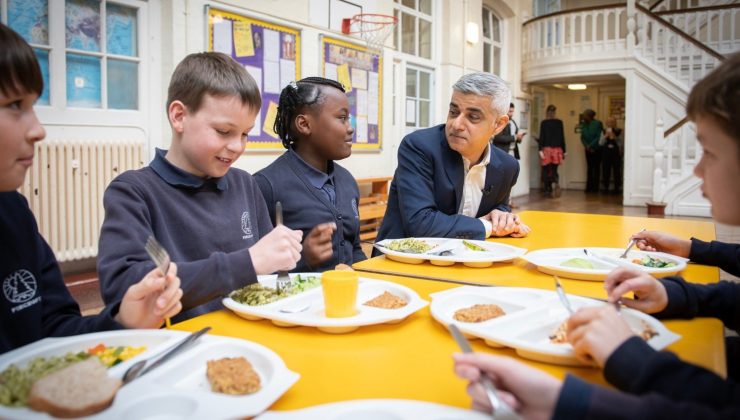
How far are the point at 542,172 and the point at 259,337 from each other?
1234 centimetres

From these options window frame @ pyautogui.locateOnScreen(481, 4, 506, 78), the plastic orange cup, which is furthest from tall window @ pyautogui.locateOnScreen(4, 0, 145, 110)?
window frame @ pyautogui.locateOnScreen(481, 4, 506, 78)

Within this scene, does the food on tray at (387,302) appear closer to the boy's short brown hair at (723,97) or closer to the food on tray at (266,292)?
the food on tray at (266,292)

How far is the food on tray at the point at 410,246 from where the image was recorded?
5.78 ft

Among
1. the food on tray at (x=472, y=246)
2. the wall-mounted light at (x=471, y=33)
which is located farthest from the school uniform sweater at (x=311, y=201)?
the wall-mounted light at (x=471, y=33)

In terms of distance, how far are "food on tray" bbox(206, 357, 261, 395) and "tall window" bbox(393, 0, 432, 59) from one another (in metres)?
6.82

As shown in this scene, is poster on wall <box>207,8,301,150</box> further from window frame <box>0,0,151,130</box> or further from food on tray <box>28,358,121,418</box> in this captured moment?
food on tray <box>28,358,121,418</box>

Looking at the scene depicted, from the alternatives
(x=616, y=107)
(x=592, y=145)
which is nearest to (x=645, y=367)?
(x=592, y=145)

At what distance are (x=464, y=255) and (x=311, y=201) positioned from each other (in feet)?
2.28

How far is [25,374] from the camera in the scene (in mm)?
722

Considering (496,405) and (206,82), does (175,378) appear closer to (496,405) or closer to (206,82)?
(496,405)

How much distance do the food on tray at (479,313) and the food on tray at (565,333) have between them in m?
0.13

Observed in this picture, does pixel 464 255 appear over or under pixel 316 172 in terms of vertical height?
under

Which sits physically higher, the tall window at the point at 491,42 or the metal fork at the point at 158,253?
the tall window at the point at 491,42

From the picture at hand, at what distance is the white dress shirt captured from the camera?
2.49 m
